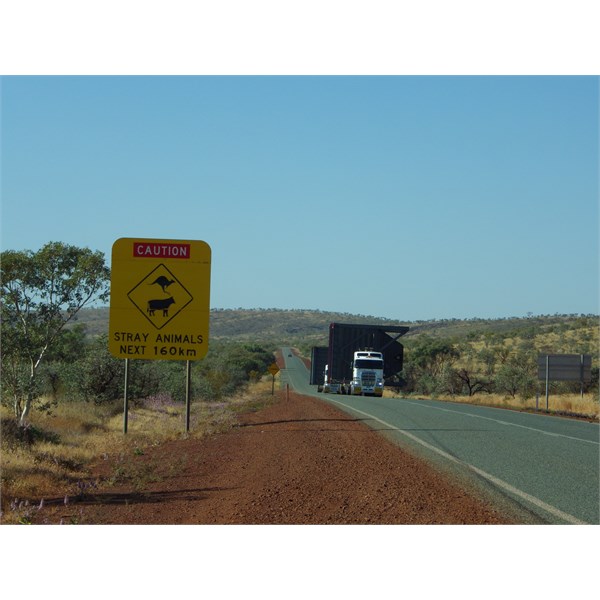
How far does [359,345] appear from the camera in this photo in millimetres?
47719

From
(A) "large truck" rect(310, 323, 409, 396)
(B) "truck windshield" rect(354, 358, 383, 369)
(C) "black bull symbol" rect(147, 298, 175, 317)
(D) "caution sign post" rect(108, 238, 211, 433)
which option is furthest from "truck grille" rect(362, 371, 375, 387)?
(C) "black bull symbol" rect(147, 298, 175, 317)

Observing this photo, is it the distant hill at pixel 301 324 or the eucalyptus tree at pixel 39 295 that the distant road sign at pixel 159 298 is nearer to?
the eucalyptus tree at pixel 39 295

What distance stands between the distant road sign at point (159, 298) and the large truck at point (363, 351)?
29.3 meters

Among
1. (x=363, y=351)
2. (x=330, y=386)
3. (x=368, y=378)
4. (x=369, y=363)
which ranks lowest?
(x=330, y=386)

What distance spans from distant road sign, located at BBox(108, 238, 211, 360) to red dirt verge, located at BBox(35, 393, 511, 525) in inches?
92.8

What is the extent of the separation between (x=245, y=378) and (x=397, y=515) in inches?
2313

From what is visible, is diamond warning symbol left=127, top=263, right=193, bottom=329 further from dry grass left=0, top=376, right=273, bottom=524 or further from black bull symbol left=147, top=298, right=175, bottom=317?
dry grass left=0, top=376, right=273, bottom=524

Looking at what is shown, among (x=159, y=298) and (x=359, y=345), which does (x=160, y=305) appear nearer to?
(x=159, y=298)

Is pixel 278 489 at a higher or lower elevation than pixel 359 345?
lower

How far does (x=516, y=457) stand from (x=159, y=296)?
7.87 m

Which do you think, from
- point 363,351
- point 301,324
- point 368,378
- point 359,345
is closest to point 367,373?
point 368,378

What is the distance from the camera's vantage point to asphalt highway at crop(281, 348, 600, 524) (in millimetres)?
9578

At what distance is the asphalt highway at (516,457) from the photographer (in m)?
9.58

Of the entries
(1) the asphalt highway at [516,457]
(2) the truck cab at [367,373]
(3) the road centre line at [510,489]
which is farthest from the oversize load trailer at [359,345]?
(3) the road centre line at [510,489]
